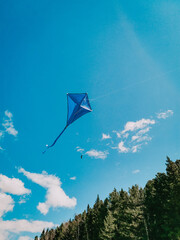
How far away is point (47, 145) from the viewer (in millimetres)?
7395

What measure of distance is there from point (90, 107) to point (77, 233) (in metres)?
48.0

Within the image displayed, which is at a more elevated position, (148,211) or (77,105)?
(77,105)

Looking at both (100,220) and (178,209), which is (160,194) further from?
(100,220)

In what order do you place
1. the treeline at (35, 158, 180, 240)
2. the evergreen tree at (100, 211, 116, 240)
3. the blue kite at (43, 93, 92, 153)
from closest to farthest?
1. the blue kite at (43, 93, 92, 153)
2. the treeline at (35, 158, 180, 240)
3. the evergreen tree at (100, 211, 116, 240)

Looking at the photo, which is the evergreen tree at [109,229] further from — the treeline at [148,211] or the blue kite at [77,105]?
the blue kite at [77,105]

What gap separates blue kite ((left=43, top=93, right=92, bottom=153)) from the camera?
33.2ft

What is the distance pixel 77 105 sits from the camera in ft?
33.9

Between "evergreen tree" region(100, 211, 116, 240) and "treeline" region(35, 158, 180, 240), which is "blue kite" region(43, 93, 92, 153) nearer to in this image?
"treeline" region(35, 158, 180, 240)

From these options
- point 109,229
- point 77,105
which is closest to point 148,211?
point 109,229

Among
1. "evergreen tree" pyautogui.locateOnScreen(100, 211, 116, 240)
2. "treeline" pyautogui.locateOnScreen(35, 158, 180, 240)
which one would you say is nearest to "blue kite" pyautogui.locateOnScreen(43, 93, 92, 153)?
"treeline" pyautogui.locateOnScreen(35, 158, 180, 240)

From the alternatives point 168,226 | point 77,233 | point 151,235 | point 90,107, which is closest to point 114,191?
point 151,235

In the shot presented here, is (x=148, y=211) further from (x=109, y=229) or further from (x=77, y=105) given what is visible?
(x=77, y=105)

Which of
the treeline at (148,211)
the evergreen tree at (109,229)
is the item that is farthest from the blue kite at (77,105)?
the evergreen tree at (109,229)

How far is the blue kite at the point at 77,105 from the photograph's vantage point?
10.1 m
